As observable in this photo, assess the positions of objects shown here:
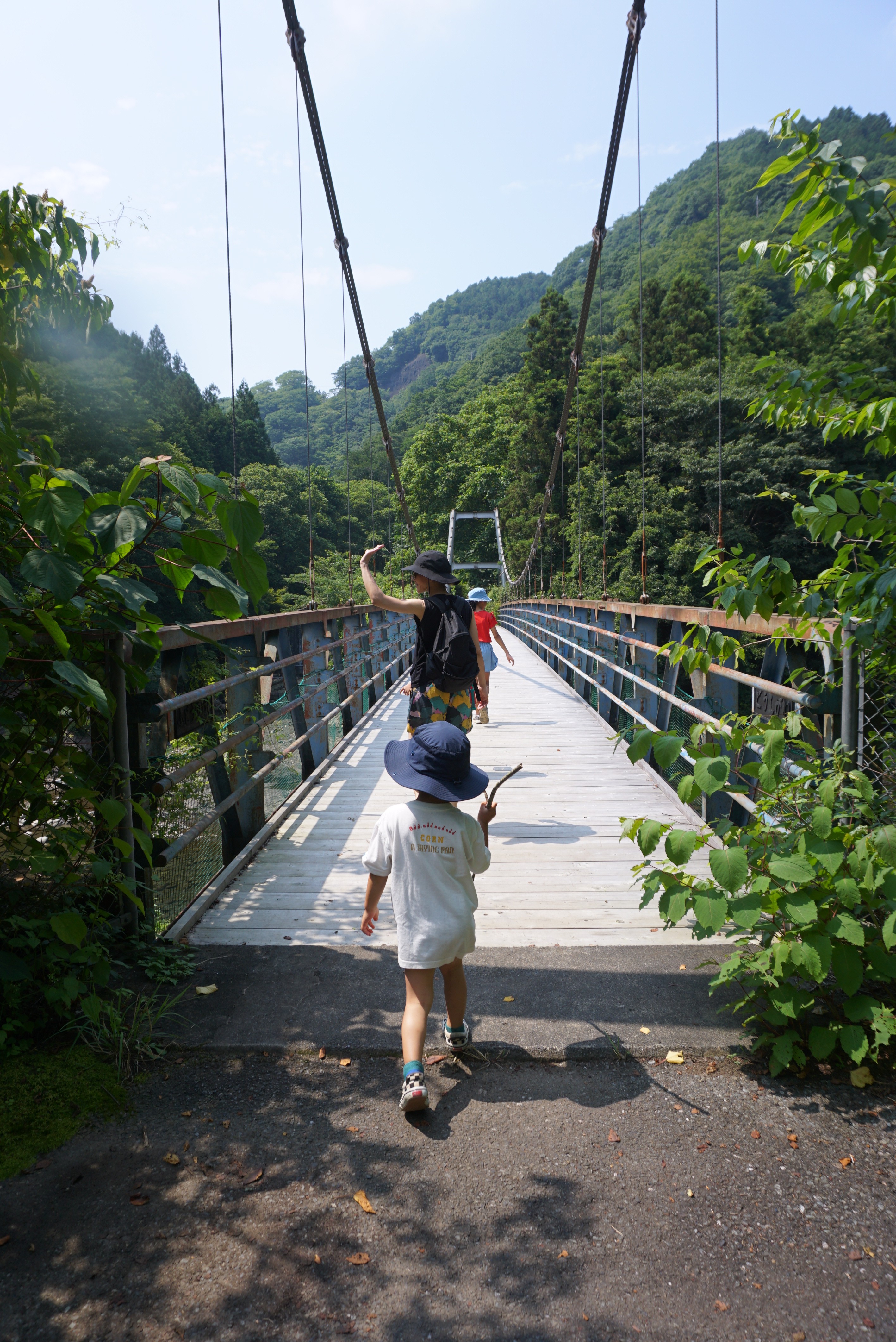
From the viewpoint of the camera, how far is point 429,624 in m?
3.50

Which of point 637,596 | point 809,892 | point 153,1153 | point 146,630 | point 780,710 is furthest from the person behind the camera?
point 637,596

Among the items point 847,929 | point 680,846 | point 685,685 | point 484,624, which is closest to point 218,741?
point 680,846

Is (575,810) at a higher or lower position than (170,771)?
lower

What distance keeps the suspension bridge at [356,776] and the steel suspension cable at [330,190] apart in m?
0.05

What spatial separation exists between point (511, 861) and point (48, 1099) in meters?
2.19

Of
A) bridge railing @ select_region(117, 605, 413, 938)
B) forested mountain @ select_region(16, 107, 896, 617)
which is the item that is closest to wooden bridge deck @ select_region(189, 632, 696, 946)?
bridge railing @ select_region(117, 605, 413, 938)

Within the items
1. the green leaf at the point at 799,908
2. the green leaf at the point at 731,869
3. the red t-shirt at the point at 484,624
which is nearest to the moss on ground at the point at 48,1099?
the green leaf at the point at 731,869

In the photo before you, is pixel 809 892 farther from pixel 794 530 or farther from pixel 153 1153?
pixel 794 530

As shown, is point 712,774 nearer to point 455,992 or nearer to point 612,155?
point 455,992

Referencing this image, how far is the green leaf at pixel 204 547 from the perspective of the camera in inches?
74.6

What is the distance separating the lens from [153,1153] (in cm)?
173

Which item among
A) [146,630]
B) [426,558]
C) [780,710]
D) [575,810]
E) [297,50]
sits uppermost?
[297,50]

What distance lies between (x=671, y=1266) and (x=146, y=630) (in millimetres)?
1921

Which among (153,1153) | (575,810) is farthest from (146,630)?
(575,810)
